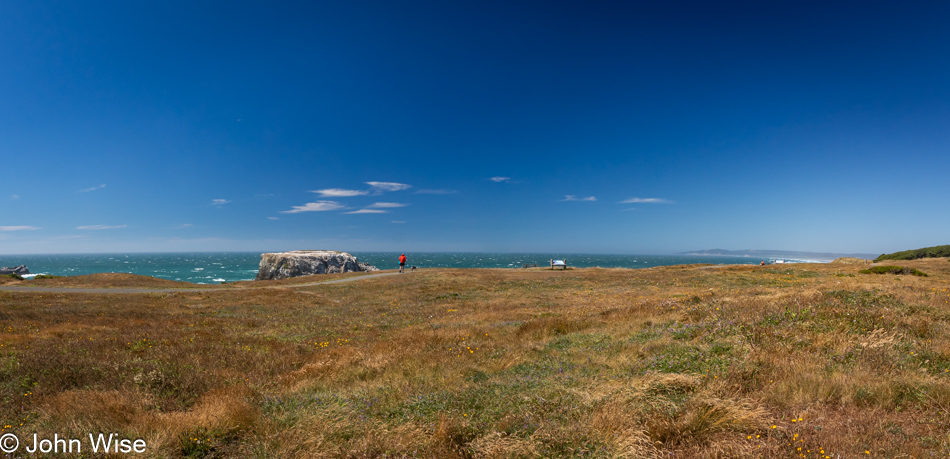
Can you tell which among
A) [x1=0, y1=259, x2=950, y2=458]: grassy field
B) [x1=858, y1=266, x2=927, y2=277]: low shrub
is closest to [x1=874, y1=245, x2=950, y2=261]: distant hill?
[x1=858, y1=266, x2=927, y2=277]: low shrub

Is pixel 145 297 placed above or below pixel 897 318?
below

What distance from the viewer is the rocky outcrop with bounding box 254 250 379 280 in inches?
3362

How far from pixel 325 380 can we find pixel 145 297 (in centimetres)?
2892

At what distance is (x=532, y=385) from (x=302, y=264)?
92416mm

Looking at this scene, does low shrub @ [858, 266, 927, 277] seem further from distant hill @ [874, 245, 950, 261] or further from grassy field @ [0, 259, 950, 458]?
distant hill @ [874, 245, 950, 261]

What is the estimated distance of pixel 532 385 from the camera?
7.24 m

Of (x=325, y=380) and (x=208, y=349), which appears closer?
(x=325, y=380)

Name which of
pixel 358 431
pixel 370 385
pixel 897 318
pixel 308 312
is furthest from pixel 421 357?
pixel 308 312

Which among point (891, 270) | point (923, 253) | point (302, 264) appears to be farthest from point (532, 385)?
point (923, 253)

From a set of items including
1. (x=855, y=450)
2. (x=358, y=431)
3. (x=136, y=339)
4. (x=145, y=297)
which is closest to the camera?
(x=855, y=450)

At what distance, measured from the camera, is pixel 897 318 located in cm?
948

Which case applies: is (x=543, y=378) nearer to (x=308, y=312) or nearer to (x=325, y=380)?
(x=325, y=380)

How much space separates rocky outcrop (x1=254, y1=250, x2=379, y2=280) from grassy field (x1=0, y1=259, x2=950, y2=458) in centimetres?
7588

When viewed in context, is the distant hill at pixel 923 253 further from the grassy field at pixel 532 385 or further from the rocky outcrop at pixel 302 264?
the rocky outcrop at pixel 302 264
